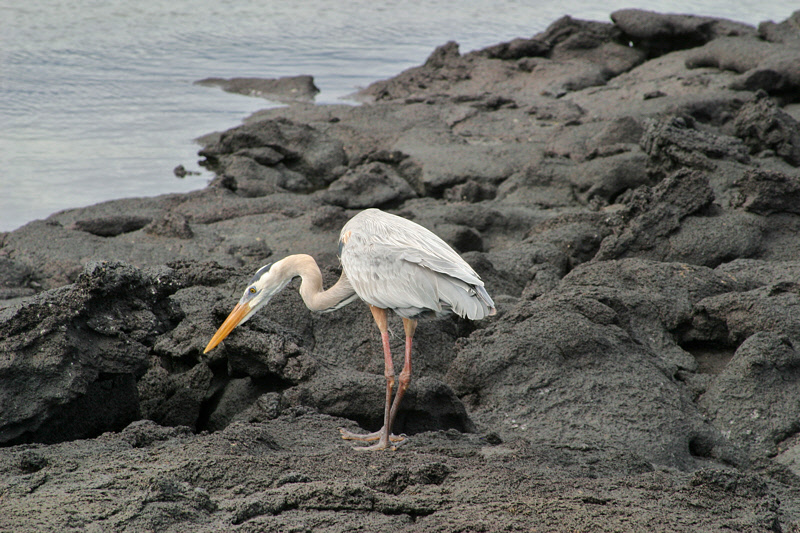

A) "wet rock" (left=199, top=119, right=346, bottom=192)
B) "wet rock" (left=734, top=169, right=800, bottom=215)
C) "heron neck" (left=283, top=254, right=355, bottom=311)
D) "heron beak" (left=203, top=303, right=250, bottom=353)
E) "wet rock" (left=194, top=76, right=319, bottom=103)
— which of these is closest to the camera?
"heron beak" (left=203, top=303, right=250, bottom=353)

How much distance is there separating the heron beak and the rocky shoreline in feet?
0.51

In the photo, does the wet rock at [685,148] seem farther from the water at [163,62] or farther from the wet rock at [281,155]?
the water at [163,62]

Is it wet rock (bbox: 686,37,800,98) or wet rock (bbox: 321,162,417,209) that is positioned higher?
wet rock (bbox: 686,37,800,98)

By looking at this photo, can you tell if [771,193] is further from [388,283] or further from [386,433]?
[386,433]

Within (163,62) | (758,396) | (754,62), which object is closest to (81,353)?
(758,396)

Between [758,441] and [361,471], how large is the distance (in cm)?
269

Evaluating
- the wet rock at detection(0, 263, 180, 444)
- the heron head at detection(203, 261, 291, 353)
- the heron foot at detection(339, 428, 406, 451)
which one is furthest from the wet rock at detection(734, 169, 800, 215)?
the wet rock at detection(0, 263, 180, 444)

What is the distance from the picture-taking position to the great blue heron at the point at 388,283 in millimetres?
4246

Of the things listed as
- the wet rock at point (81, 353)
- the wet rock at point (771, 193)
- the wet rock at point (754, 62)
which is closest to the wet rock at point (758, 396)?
the wet rock at point (771, 193)

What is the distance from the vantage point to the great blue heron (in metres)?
4.25

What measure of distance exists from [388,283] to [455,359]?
102cm

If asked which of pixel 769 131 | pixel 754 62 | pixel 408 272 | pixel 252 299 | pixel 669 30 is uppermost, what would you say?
pixel 669 30

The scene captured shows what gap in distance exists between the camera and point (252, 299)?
464 centimetres

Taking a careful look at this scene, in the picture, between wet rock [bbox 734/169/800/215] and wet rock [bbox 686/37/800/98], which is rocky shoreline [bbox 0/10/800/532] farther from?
wet rock [bbox 686/37/800/98]
